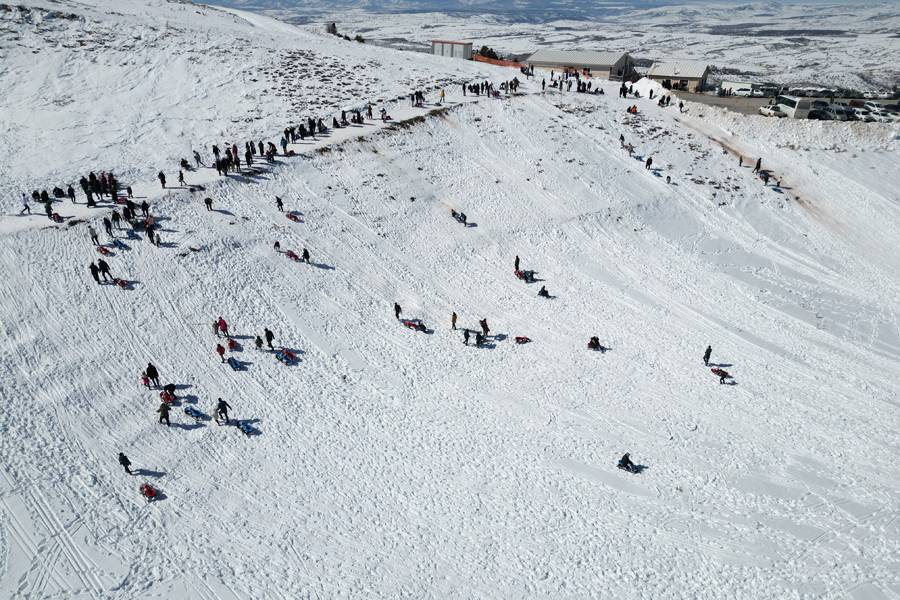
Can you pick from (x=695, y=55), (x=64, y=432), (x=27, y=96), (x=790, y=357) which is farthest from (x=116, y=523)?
(x=695, y=55)

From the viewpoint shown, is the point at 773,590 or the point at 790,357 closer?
the point at 773,590

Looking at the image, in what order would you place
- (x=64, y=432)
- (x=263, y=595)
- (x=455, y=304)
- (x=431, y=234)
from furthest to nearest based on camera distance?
(x=431, y=234) → (x=455, y=304) → (x=64, y=432) → (x=263, y=595)

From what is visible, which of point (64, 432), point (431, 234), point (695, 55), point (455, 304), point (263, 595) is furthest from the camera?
point (695, 55)

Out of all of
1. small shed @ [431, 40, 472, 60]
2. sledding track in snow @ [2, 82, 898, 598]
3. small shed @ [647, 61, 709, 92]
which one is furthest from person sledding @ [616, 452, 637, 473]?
small shed @ [431, 40, 472, 60]

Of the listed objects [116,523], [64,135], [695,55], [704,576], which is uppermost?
[695,55]

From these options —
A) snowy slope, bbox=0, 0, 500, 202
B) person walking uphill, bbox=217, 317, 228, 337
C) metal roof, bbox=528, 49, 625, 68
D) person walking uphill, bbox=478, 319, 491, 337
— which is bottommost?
person walking uphill, bbox=478, 319, 491, 337

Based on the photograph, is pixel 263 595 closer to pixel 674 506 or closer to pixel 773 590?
pixel 674 506

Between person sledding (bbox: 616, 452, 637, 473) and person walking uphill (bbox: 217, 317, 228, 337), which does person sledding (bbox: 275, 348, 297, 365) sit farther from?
person sledding (bbox: 616, 452, 637, 473)

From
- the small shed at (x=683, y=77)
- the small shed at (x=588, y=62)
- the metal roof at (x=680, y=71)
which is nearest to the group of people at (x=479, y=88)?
the small shed at (x=588, y=62)

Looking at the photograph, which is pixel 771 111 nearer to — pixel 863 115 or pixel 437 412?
pixel 863 115
